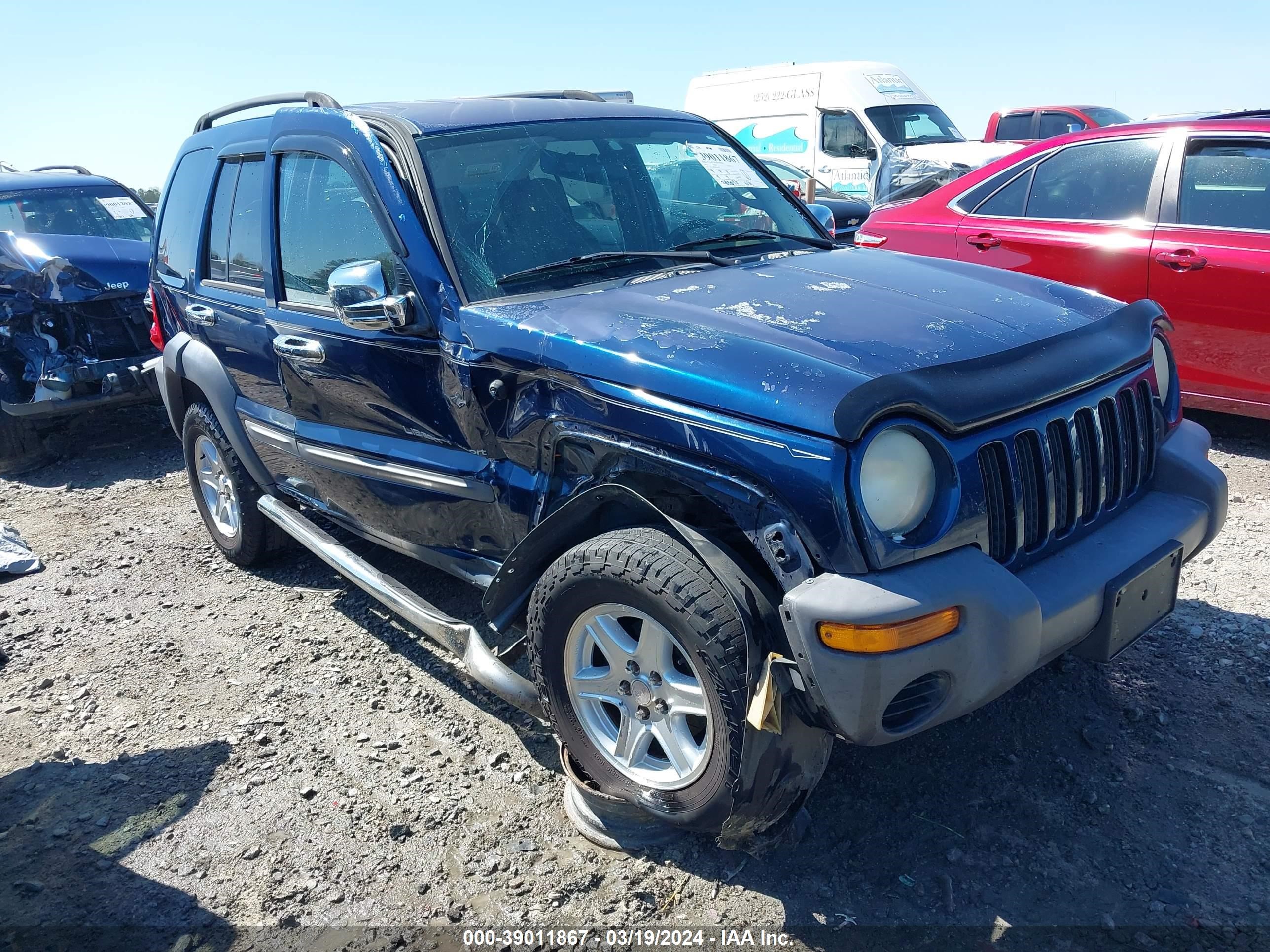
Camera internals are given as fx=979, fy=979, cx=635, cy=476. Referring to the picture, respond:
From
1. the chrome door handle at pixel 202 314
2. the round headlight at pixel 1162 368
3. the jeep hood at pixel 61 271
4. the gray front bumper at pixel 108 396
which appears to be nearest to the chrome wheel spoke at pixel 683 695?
the round headlight at pixel 1162 368

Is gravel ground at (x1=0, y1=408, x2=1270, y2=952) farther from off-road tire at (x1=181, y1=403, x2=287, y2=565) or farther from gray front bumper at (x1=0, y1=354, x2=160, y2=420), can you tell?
gray front bumper at (x1=0, y1=354, x2=160, y2=420)

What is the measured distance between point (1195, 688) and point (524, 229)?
2645 millimetres

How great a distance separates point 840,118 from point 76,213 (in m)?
9.88

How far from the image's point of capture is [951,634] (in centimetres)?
213

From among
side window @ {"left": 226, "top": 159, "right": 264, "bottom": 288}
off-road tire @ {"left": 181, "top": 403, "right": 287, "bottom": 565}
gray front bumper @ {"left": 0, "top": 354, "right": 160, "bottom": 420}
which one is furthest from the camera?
gray front bumper @ {"left": 0, "top": 354, "right": 160, "bottom": 420}

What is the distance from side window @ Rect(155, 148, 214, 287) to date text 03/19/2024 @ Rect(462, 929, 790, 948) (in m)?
3.42

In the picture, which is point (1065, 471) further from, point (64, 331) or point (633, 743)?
point (64, 331)

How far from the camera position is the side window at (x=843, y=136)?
13633mm

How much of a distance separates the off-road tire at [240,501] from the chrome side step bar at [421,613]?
0.87 feet

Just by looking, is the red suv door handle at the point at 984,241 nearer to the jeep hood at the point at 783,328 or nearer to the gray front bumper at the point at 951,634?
the jeep hood at the point at 783,328

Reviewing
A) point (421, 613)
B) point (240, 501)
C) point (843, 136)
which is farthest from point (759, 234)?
point (843, 136)

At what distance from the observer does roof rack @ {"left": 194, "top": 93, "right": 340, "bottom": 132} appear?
3.61 meters

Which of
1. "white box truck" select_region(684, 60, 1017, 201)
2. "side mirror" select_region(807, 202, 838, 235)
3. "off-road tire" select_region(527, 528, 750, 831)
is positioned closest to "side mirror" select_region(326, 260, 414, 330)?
"off-road tire" select_region(527, 528, 750, 831)

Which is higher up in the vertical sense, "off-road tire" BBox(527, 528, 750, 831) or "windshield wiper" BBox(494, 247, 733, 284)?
"windshield wiper" BBox(494, 247, 733, 284)
